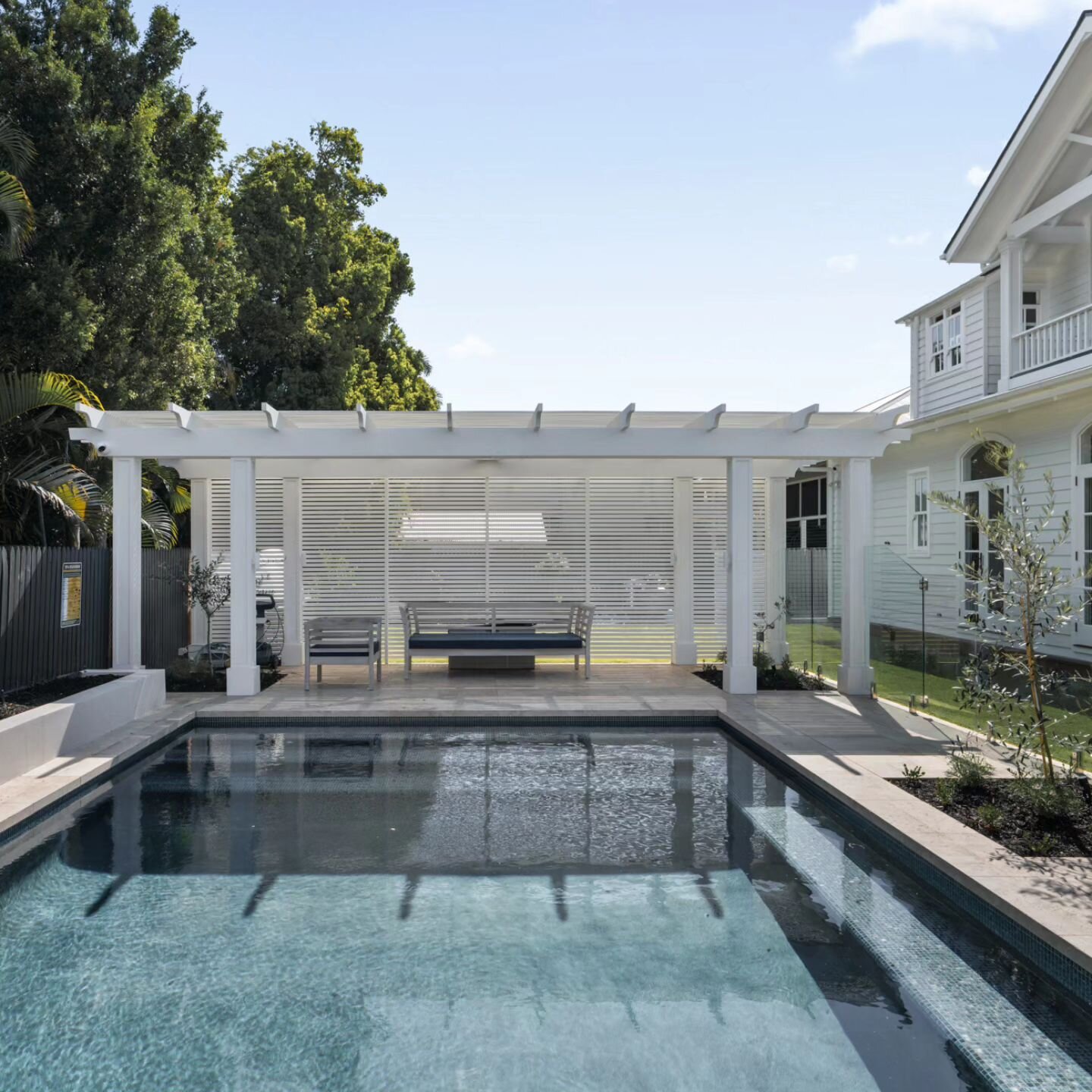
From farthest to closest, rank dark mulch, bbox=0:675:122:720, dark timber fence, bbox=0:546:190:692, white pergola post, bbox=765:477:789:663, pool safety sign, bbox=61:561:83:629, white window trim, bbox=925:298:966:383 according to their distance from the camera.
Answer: white window trim, bbox=925:298:966:383 → white pergola post, bbox=765:477:789:663 → pool safety sign, bbox=61:561:83:629 → dark timber fence, bbox=0:546:190:692 → dark mulch, bbox=0:675:122:720

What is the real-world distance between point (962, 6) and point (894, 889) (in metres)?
10.5

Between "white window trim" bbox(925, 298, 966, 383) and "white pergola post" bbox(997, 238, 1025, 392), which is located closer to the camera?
"white pergola post" bbox(997, 238, 1025, 392)

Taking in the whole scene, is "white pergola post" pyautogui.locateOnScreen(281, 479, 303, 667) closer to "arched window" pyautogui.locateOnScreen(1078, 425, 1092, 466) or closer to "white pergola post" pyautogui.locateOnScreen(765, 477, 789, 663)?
"white pergola post" pyautogui.locateOnScreen(765, 477, 789, 663)

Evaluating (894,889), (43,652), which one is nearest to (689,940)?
(894,889)

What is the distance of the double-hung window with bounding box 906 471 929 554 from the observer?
15539mm

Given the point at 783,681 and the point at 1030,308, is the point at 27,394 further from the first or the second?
the point at 1030,308

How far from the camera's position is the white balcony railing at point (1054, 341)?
11250 millimetres

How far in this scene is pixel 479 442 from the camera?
9.84 meters

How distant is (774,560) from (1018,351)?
440 centimetres

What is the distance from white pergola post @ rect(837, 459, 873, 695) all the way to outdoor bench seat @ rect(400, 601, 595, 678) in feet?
10.3

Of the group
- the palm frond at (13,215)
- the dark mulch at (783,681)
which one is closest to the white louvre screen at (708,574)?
the dark mulch at (783,681)

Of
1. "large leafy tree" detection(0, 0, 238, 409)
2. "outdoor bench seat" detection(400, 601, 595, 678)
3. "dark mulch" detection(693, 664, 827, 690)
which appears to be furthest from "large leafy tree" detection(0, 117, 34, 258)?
"dark mulch" detection(693, 664, 827, 690)

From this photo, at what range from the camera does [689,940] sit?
4227 mm

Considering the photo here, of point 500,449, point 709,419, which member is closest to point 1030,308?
point 709,419
